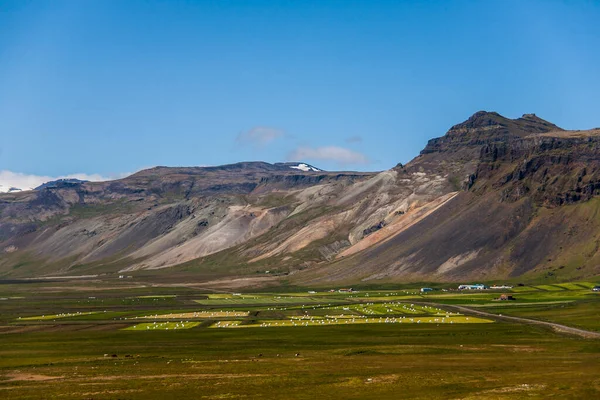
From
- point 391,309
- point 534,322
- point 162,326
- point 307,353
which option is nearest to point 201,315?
point 162,326

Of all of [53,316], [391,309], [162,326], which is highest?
[391,309]

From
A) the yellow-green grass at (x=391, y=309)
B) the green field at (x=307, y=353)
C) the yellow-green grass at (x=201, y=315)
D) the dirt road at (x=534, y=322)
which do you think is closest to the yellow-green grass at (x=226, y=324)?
the green field at (x=307, y=353)

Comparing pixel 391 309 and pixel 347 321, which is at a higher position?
pixel 391 309

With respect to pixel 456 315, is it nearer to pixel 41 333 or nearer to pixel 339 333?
pixel 339 333

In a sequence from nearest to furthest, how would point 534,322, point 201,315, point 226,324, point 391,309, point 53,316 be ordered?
point 534,322 < point 226,324 < point 201,315 < point 391,309 < point 53,316

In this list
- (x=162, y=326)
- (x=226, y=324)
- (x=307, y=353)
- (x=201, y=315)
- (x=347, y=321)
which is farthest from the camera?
(x=201, y=315)

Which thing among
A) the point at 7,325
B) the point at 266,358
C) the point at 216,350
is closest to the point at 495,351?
the point at 266,358

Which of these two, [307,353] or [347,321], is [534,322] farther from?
[307,353]
